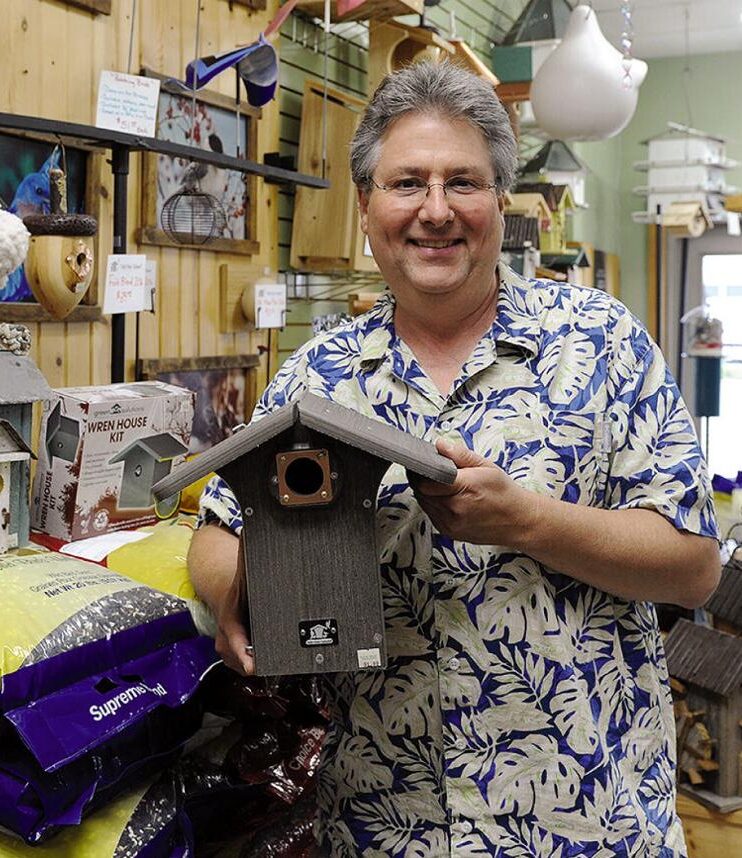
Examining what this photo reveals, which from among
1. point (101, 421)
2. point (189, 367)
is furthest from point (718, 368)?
point (101, 421)

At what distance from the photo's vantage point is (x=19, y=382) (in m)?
1.44

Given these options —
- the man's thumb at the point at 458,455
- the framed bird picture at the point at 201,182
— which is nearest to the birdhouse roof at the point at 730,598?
the framed bird picture at the point at 201,182

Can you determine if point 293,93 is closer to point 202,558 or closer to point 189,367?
point 189,367

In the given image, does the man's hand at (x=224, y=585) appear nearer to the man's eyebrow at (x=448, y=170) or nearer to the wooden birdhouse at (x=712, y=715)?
the man's eyebrow at (x=448, y=170)

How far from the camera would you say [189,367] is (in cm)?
243

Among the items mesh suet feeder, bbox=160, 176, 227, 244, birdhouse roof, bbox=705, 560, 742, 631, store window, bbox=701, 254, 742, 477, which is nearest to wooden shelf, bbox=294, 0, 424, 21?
mesh suet feeder, bbox=160, 176, 227, 244

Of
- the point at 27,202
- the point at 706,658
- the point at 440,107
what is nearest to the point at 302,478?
the point at 440,107

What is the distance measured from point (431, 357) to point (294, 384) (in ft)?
0.58

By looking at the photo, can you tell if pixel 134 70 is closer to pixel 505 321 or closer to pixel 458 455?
pixel 505 321

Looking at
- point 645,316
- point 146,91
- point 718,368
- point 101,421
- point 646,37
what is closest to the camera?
point 101,421

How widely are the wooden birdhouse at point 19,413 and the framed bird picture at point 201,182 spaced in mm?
863

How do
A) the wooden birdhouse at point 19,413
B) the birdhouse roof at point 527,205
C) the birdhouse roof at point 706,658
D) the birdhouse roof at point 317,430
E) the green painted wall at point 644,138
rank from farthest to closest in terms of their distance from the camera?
the green painted wall at point 644,138
the birdhouse roof at point 527,205
the birdhouse roof at point 706,658
the wooden birdhouse at point 19,413
the birdhouse roof at point 317,430

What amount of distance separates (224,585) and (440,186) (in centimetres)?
54

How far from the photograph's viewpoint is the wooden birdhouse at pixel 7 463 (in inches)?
56.4
